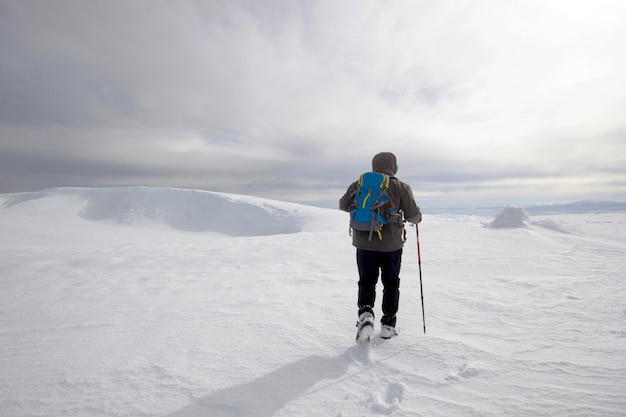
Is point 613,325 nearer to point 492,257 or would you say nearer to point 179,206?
point 492,257

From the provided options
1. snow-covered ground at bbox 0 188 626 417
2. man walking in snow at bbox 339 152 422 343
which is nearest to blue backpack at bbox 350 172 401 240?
man walking in snow at bbox 339 152 422 343

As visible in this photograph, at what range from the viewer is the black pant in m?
3.47

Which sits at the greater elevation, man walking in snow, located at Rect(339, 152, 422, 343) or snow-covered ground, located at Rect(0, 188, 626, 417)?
man walking in snow, located at Rect(339, 152, 422, 343)

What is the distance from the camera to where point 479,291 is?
17.7 feet

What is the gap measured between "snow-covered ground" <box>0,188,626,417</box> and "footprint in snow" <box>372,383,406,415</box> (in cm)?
1

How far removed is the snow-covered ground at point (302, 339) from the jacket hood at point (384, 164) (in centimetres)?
214

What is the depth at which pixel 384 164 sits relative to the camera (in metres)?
3.66

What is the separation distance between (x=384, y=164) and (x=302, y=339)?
2.49 meters

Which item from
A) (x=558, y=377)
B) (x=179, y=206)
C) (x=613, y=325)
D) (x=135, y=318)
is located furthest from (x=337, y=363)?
(x=179, y=206)

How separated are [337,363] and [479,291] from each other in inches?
151

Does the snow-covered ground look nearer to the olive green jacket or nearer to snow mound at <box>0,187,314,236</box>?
the olive green jacket

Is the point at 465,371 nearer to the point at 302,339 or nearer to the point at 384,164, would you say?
the point at 302,339

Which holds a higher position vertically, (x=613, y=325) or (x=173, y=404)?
(x=613, y=325)

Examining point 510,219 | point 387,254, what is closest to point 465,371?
point 387,254
